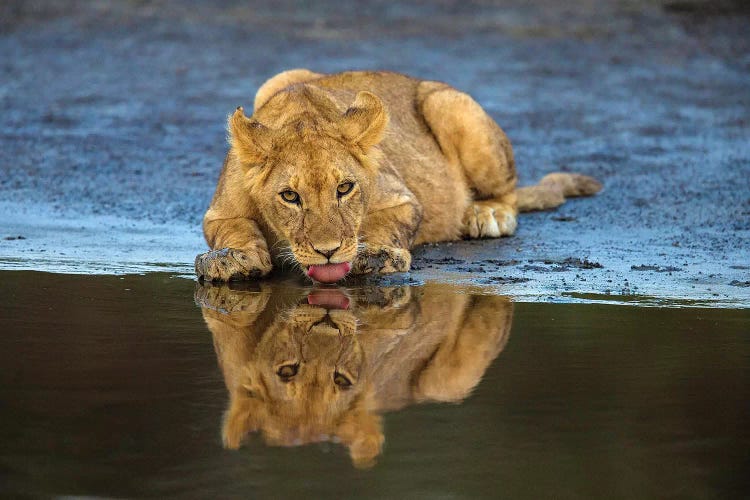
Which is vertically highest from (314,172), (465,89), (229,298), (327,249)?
(314,172)

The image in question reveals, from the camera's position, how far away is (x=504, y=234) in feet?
28.3

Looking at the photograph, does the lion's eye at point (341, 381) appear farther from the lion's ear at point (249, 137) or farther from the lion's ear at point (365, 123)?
the lion's ear at point (365, 123)

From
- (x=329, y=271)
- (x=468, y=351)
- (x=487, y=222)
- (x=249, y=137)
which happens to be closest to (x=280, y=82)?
(x=487, y=222)

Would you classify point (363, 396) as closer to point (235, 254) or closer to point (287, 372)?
point (287, 372)

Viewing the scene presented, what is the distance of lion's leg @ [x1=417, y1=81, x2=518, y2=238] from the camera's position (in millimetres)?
8867

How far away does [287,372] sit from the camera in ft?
15.6

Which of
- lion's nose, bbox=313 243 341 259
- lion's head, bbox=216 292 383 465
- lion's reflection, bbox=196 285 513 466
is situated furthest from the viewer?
lion's nose, bbox=313 243 341 259

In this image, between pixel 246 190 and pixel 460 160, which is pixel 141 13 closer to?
pixel 460 160

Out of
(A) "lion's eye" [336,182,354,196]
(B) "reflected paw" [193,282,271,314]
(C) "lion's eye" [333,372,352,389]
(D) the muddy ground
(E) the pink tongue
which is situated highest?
(A) "lion's eye" [336,182,354,196]

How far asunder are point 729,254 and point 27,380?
426cm

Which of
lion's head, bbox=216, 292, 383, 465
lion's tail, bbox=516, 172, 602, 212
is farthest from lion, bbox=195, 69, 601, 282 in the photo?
lion's tail, bbox=516, 172, 602, 212

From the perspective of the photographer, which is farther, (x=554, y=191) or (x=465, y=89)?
(x=465, y=89)

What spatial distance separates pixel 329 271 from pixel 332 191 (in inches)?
14.1

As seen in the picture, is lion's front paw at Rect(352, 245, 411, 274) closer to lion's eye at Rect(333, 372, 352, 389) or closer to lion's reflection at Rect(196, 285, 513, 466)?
lion's reflection at Rect(196, 285, 513, 466)
